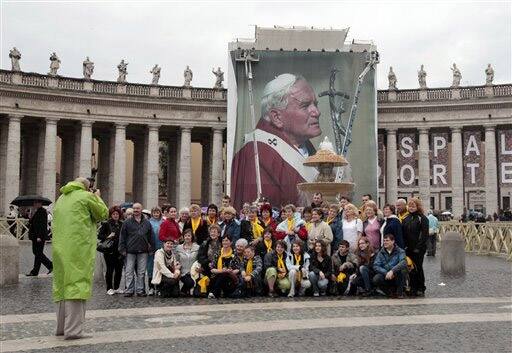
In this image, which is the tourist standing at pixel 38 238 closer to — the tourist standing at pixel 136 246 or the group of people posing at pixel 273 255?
the group of people posing at pixel 273 255

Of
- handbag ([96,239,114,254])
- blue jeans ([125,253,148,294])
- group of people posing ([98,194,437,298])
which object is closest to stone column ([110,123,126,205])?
handbag ([96,239,114,254])

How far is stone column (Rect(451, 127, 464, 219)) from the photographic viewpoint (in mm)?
50438

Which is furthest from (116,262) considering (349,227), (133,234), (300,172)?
(300,172)

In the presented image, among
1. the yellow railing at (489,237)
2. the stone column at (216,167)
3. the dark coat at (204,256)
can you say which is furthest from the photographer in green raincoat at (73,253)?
the stone column at (216,167)

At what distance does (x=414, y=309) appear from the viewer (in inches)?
516

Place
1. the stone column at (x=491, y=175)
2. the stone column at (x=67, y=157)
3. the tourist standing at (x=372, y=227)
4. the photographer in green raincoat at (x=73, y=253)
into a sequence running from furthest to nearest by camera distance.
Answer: the stone column at (x=67, y=157), the stone column at (x=491, y=175), the tourist standing at (x=372, y=227), the photographer in green raincoat at (x=73, y=253)

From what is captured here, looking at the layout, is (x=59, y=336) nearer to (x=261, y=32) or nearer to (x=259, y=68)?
(x=259, y=68)

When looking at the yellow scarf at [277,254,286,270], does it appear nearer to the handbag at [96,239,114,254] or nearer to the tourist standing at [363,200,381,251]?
the tourist standing at [363,200,381,251]

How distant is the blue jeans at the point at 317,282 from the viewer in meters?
15.3

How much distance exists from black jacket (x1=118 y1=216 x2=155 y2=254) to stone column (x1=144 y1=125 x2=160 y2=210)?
33752 mm

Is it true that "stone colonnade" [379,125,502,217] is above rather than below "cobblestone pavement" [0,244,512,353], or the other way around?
above

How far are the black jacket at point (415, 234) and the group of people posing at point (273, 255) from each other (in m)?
0.02

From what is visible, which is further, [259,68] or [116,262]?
[259,68]

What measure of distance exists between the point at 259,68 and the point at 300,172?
892cm
